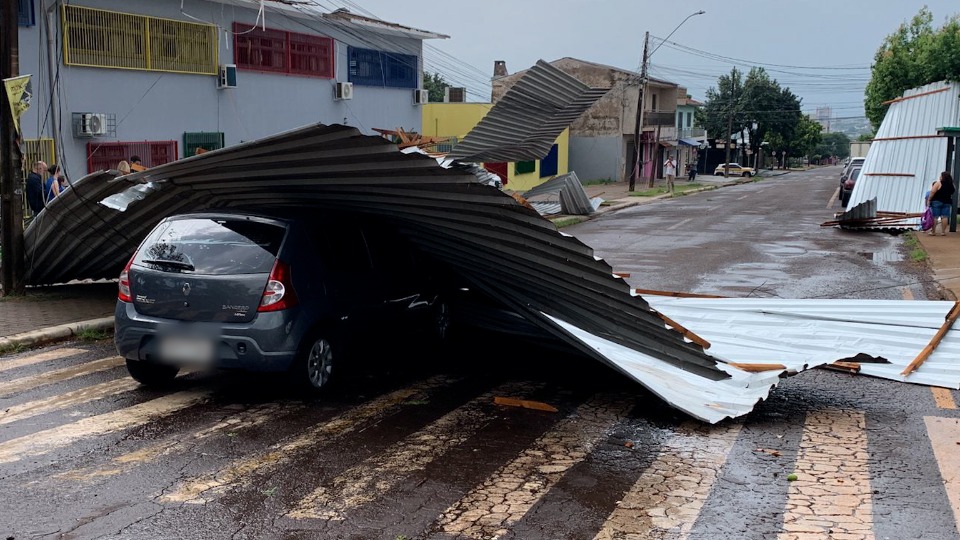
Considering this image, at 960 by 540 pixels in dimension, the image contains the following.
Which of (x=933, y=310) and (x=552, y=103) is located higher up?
(x=552, y=103)

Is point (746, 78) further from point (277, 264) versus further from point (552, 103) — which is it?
point (277, 264)

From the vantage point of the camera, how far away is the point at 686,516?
5.33m

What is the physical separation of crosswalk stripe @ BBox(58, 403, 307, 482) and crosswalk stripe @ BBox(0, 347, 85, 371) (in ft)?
9.89

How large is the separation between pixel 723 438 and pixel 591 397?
4.67 ft

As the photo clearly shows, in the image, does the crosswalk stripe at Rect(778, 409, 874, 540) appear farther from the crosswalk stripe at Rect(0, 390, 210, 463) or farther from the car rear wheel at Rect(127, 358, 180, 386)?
the car rear wheel at Rect(127, 358, 180, 386)

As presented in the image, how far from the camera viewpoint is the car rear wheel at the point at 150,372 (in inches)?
308

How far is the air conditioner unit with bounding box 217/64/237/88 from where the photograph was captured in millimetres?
23906

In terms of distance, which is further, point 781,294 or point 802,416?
point 781,294

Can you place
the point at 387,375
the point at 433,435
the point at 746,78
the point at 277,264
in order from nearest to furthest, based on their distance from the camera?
1. the point at 433,435
2. the point at 277,264
3. the point at 387,375
4. the point at 746,78

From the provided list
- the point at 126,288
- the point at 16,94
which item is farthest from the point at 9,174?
the point at 126,288

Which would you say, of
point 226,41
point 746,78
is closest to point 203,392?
point 226,41

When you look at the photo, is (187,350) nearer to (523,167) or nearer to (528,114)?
(528,114)

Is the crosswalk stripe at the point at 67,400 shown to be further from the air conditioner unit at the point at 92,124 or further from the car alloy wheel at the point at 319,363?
the air conditioner unit at the point at 92,124

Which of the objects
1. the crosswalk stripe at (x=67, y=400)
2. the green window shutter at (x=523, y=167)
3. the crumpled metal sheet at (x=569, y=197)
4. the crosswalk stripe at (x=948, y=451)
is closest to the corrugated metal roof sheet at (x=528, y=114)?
the crosswalk stripe at (x=67, y=400)
